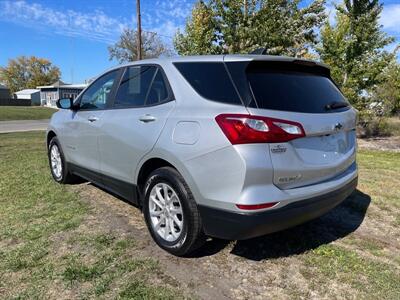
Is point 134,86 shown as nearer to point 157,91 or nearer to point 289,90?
point 157,91

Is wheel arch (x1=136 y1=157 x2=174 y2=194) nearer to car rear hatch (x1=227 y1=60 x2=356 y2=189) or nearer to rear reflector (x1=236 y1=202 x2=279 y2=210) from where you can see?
rear reflector (x1=236 y1=202 x2=279 y2=210)

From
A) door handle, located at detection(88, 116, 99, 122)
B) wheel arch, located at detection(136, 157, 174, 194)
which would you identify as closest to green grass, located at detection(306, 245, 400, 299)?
wheel arch, located at detection(136, 157, 174, 194)

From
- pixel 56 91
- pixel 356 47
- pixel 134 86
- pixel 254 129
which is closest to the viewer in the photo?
pixel 254 129

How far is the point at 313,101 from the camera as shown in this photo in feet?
10.8

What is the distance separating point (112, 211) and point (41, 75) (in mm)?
100568

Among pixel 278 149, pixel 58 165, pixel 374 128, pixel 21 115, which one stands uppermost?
pixel 278 149

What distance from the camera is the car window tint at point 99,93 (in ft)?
15.1

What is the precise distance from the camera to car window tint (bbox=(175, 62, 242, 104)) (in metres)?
3.01

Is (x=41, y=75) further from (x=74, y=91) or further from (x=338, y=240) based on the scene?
(x=338, y=240)

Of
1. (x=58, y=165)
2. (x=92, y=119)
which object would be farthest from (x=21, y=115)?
(x=92, y=119)

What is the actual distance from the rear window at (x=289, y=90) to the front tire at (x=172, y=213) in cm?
97

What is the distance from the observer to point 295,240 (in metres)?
3.81

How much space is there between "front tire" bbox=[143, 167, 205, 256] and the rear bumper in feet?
0.51

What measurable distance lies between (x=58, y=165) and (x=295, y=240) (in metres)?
3.90
